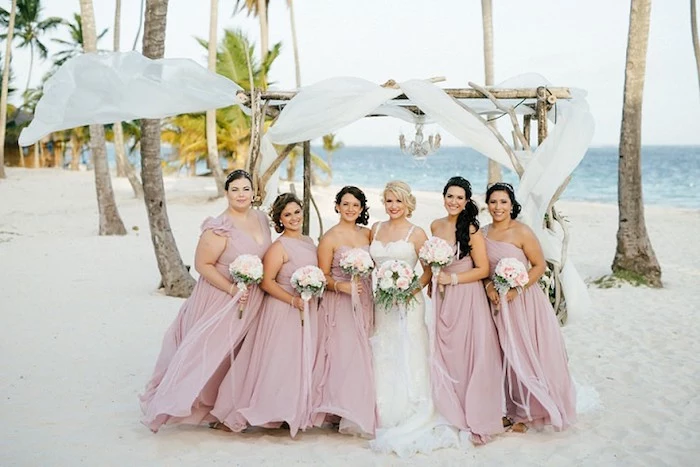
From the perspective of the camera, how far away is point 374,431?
4.96m

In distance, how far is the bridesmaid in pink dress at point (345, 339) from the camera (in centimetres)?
502

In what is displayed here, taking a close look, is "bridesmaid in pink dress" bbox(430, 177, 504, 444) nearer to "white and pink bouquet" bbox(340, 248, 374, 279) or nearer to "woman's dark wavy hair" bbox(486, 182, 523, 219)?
"woman's dark wavy hair" bbox(486, 182, 523, 219)

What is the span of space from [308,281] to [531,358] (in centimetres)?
177

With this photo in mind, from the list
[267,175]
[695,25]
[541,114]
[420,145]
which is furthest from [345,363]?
[695,25]

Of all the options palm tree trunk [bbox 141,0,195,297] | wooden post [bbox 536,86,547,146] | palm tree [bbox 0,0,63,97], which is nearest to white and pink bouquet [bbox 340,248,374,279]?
wooden post [bbox 536,86,547,146]

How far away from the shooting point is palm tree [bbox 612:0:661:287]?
34.3 feet

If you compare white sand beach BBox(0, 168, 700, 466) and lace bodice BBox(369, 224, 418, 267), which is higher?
lace bodice BBox(369, 224, 418, 267)

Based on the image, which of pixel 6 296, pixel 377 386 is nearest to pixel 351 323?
pixel 377 386

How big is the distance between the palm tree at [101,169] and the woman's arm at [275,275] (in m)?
10.2

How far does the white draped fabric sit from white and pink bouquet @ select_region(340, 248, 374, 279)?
1261 mm

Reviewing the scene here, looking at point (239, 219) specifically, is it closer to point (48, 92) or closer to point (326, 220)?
point (48, 92)

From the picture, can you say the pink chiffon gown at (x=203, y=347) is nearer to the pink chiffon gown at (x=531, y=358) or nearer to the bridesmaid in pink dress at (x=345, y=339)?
the bridesmaid in pink dress at (x=345, y=339)

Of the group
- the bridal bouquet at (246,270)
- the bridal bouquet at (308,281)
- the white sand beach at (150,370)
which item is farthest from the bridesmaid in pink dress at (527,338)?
the bridal bouquet at (246,270)

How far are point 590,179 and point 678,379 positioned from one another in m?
47.0
